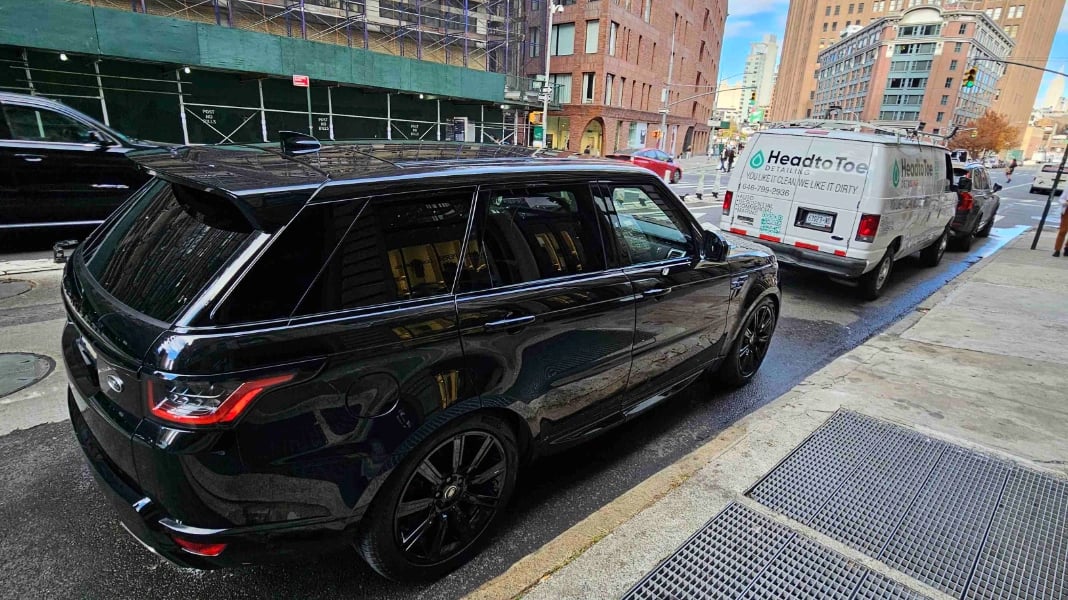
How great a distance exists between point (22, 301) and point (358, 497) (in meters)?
5.58

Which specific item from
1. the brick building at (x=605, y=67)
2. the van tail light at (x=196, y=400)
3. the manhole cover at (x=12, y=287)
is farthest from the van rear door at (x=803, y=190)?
the brick building at (x=605, y=67)

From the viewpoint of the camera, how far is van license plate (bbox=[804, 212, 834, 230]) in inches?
279

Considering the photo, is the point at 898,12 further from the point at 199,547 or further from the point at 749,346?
the point at 199,547

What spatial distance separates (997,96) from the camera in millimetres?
113625

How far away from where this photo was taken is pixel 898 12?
110 metres

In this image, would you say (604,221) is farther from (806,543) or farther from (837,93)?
(837,93)

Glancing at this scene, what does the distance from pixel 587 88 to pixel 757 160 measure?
3751 centimetres

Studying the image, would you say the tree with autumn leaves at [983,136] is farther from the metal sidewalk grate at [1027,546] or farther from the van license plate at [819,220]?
the metal sidewalk grate at [1027,546]

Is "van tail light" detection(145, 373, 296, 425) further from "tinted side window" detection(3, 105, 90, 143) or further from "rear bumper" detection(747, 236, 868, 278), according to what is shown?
"rear bumper" detection(747, 236, 868, 278)

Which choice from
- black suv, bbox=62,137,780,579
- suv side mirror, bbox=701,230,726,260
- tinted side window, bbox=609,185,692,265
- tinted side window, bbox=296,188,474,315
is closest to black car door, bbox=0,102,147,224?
black suv, bbox=62,137,780,579

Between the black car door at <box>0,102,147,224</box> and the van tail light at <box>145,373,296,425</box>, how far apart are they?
6173 millimetres

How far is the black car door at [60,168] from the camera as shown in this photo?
21.3 ft

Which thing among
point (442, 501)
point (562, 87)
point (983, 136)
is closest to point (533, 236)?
point (442, 501)

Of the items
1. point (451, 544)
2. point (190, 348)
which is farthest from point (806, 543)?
point (190, 348)
